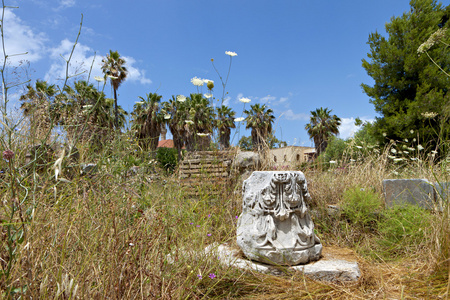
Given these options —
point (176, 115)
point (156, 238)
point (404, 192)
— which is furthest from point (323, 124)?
point (156, 238)

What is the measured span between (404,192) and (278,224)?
2.56m

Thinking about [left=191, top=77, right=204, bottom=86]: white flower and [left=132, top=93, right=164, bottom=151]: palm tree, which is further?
[left=132, top=93, right=164, bottom=151]: palm tree

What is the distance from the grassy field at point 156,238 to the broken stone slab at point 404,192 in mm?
275

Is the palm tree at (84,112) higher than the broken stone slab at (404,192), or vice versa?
the palm tree at (84,112)

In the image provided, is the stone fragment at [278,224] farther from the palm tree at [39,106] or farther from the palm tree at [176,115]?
the palm tree at [176,115]

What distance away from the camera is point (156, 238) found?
219cm

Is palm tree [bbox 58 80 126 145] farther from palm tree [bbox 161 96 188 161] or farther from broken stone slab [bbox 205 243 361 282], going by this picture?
palm tree [bbox 161 96 188 161]

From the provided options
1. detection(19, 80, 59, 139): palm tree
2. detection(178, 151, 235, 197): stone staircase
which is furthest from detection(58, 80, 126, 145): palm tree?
detection(178, 151, 235, 197): stone staircase

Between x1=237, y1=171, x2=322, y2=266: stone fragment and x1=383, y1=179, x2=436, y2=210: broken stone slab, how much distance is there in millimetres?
1985

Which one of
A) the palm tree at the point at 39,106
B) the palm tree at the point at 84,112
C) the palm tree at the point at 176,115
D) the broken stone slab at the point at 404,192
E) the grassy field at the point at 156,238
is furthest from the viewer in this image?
the palm tree at the point at 176,115

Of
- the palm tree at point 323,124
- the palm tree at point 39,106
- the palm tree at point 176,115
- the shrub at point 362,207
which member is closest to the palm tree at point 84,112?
the palm tree at point 39,106

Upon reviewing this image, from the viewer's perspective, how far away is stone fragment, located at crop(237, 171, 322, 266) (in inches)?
125

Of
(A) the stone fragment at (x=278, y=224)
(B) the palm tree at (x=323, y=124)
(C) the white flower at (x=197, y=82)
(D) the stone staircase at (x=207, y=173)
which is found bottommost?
(A) the stone fragment at (x=278, y=224)

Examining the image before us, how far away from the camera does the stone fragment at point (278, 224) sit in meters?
3.18
